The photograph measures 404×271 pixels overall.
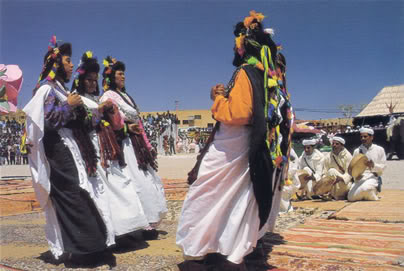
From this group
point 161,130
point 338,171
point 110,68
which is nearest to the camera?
point 110,68

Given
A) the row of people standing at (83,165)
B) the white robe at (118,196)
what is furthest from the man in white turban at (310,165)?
the white robe at (118,196)

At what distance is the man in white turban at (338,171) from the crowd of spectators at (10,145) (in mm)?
24531

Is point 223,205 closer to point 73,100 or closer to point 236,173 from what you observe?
point 236,173

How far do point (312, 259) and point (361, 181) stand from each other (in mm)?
4165

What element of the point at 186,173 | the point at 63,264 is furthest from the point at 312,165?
the point at 186,173

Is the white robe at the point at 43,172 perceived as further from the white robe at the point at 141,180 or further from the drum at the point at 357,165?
the drum at the point at 357,165

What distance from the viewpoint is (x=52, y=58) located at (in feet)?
13.2

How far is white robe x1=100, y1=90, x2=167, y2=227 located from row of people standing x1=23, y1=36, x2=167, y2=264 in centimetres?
1

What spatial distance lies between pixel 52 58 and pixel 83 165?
1.06 metres

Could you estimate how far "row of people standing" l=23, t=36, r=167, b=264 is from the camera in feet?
12.3

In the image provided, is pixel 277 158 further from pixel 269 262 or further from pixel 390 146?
pixel 390 146

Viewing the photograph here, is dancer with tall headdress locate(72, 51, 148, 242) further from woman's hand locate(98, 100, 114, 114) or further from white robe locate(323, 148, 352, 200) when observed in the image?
white robe locate(323, 148, 352, 200)

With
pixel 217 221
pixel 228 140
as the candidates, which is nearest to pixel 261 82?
pixel 228 140

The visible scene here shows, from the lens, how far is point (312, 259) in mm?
3723
